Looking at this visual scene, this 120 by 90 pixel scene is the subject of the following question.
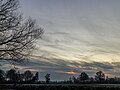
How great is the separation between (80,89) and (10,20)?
2868 cm

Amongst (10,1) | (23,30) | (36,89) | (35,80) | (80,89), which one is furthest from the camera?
(35,80)

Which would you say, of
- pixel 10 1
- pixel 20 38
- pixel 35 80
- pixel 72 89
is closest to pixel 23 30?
pixel 20 38

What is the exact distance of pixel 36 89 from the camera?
55.5 m

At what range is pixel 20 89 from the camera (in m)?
57.6

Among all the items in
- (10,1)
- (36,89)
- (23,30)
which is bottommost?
(36,89)

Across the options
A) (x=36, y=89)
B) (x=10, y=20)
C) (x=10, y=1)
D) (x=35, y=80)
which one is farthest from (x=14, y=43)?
(x=35, y=80)

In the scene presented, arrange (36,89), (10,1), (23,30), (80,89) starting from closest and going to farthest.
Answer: (10,1) → (23,30) → (80,89) → (36,89)

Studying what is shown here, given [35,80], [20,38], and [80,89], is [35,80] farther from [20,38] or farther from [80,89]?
[20,38]

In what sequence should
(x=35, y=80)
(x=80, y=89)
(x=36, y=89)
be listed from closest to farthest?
(x=80, y=89)
(x=36, y=89)
(x=35, y=80)

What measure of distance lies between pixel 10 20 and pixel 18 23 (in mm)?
927

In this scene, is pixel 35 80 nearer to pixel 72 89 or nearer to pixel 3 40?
pixel 72 89

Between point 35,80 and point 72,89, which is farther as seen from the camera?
point 35,80

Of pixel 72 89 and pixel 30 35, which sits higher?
pixel 30 35

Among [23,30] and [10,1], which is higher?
[10,1]
